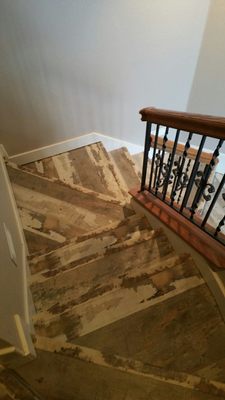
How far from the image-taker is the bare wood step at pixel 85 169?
236 centimetres

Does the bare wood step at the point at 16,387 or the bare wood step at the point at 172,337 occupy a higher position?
the bare wood step at the point at 172,337

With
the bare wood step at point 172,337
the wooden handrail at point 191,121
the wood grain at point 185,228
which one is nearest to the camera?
the wooden handrail at point 191,121

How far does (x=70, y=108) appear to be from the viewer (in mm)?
2375

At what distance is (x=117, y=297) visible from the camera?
131 cm

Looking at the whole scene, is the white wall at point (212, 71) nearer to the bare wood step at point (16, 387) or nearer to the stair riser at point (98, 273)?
the stair riser at point (98, 273)

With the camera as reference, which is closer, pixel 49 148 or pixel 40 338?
pixel 40 338

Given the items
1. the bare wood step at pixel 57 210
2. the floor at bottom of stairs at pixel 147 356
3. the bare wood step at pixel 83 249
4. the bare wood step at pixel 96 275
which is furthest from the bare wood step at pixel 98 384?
the bare wood step at pixel 57 210

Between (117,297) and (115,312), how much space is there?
8cm

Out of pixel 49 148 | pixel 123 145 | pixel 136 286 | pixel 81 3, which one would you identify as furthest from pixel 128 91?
pixel 136 286

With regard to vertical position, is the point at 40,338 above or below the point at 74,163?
below

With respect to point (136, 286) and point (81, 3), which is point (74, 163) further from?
point (136, 286)

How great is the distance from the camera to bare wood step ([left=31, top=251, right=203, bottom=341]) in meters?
1.21

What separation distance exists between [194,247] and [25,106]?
1.98 meters

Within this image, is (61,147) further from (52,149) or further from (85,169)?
(85,169)
